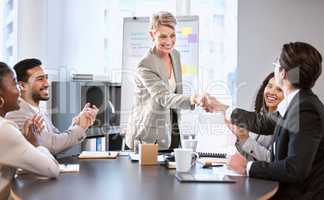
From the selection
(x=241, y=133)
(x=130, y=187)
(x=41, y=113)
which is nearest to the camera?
(x=130, y=187)

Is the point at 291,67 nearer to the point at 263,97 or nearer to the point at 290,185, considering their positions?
the point at 290,185

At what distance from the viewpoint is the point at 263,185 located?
1.61m

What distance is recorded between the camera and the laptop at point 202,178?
1.67 m

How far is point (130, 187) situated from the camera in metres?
1.54

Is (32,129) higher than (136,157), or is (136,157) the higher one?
(32,129)

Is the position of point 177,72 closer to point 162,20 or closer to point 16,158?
point 162,20

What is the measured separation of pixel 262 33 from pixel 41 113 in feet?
8.64

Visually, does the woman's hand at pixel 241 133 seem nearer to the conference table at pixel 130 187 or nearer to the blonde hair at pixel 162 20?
the conference table at pixel 130 187

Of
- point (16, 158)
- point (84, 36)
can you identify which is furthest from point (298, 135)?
point (84, 36)

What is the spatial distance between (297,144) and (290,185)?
203mm

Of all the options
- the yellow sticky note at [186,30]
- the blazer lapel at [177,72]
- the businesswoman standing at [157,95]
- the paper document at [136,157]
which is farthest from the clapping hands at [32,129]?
the yellow sticky note at [186,30]

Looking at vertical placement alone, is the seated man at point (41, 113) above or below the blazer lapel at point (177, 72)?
below

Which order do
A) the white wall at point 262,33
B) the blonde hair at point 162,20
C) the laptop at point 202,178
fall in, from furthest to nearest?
1. the white wall at point 262,33
2. the blonde hair at point 162,20
3. the laptop at point 202,178

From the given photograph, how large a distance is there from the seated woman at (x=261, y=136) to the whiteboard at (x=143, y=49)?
64.0 inches
